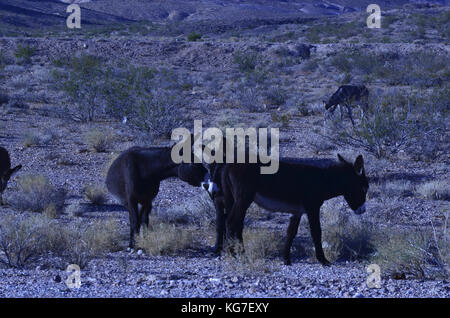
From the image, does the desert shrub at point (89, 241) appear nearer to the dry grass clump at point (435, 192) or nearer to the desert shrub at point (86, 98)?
the dry grass clump at point (435, 192)

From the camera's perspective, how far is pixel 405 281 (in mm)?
7031

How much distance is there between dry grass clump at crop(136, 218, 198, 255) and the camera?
871 centimetres

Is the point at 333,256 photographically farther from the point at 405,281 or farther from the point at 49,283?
the point at 49,283

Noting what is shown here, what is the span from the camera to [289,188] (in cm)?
818

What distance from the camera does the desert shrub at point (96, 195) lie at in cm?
1180

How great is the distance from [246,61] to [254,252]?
114 feet

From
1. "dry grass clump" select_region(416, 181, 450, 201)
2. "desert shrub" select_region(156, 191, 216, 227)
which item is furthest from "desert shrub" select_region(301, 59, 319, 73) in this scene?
"desert shrub" select_region(156, 191, 216, 227)

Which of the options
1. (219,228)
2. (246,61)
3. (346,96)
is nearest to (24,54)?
(246,61)

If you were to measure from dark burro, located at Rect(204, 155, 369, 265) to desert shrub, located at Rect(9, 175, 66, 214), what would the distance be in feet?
12.9

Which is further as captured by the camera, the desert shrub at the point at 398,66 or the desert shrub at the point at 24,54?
the desert shrub at the point at 24,54

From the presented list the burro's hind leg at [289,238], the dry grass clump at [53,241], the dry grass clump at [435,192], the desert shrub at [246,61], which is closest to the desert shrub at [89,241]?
the dry grass clump at [53,241]

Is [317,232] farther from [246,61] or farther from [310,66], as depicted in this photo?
[310,66]

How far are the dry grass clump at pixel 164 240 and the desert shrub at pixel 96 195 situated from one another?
108 inches
